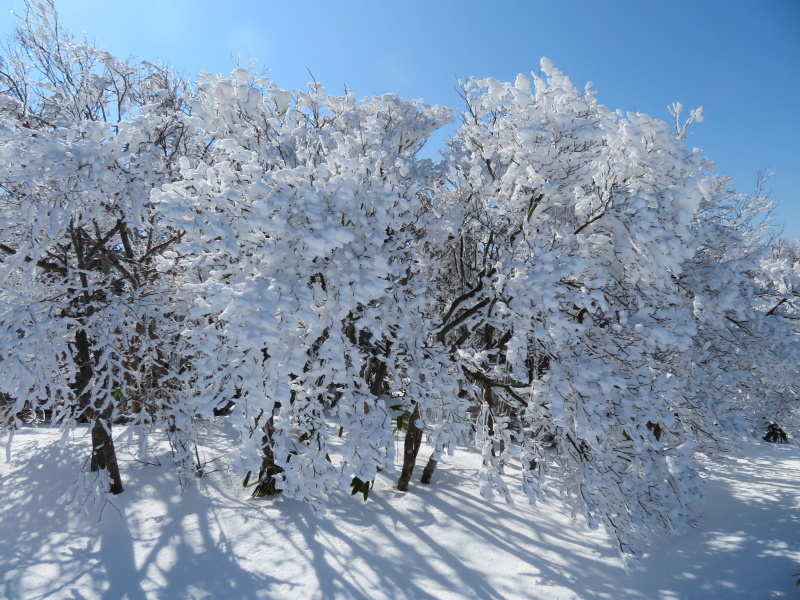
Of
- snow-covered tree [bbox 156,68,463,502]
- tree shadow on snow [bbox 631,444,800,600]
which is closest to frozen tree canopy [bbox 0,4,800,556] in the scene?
snow-covered tree [bbox 156,68,463,502]

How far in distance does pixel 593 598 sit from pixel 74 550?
6.83 meters

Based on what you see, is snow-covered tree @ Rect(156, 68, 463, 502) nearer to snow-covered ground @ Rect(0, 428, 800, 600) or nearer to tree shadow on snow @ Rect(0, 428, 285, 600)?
snow-covered ground @ Rect(0, 428, 800, 600)

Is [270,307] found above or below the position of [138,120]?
below

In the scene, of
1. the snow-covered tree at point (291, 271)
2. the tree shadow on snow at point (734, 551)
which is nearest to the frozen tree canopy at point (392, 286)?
the snow-covered tree at point (291, 271)

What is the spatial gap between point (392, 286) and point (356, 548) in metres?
3.73

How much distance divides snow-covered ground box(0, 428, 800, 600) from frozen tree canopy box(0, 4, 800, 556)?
0.69 m

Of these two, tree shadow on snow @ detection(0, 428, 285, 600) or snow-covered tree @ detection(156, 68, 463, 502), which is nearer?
snow-covered tree @ detection(156, 68, 463, 502)

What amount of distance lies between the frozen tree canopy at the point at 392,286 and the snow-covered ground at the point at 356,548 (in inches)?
27.0

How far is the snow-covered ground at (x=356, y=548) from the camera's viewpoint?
5438 mm

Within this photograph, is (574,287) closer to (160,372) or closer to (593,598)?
(593,598)

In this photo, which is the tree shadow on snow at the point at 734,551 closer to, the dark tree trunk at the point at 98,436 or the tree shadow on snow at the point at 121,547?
the tree shadow on snow at the point at 121,547

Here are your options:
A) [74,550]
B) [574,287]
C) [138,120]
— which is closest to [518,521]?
[574,287]

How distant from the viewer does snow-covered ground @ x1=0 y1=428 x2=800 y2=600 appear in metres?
5.44

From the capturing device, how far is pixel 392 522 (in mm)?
6883
